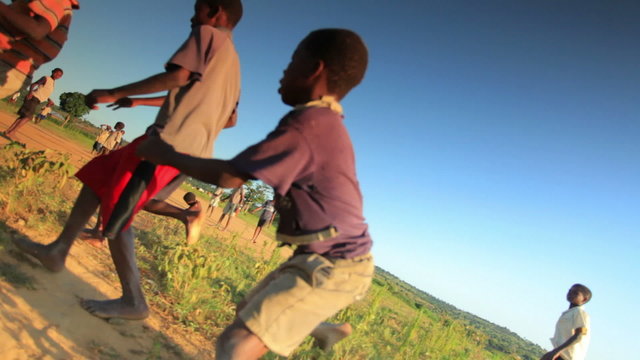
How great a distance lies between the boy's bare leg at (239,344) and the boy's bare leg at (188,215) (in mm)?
991

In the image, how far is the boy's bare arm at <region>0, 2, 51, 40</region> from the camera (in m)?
2.39

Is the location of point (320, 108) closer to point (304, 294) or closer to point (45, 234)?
point (304, 294)

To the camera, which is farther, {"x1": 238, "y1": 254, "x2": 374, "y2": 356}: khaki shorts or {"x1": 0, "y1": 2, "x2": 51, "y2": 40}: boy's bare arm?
{"x1": 0, "y1": 2, "x2": 51, "y2": 40}: boy's bare arm

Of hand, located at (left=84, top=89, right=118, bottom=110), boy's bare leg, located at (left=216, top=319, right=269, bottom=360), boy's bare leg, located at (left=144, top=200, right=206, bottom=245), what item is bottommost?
boy's bare leg, located at (left=216, top=319, right=269, bottom=360)

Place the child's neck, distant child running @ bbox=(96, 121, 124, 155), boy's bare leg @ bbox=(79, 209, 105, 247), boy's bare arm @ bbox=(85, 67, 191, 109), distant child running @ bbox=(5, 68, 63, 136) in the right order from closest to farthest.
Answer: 1. the child's neck
2. boy's bare arm @ bbox=(85, 67, 191, 109)
3. boy's bare leg @ bbox=(79, 209, 105, 247)
4. distant child running @ bbox=(5, 68, 63, 136)
5. distant child running @ bbox=(96, 121, 124, 155)

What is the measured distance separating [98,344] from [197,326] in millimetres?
987

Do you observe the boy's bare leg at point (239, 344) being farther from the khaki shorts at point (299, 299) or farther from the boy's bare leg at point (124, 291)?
the boy's bare leg at point (124, 291)

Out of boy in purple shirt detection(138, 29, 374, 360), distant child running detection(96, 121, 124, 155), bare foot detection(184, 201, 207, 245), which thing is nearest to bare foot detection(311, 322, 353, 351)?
boy in purple shirt detection(138, 29, 374, 360)

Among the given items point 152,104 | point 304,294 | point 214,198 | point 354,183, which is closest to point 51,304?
point 152,104

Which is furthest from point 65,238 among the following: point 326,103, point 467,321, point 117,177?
point 467,321

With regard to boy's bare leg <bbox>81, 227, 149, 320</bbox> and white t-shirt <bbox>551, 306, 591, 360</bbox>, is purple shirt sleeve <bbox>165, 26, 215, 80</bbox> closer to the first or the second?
boy's bare leg <bbox>81, 227, 149, 320</bbox>

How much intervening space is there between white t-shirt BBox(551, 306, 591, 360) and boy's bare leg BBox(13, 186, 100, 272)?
17.0ft

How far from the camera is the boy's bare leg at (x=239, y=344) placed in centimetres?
143

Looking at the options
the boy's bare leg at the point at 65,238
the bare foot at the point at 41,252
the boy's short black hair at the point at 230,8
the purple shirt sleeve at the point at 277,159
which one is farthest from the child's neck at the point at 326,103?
the bare foot at the point at 41,252
